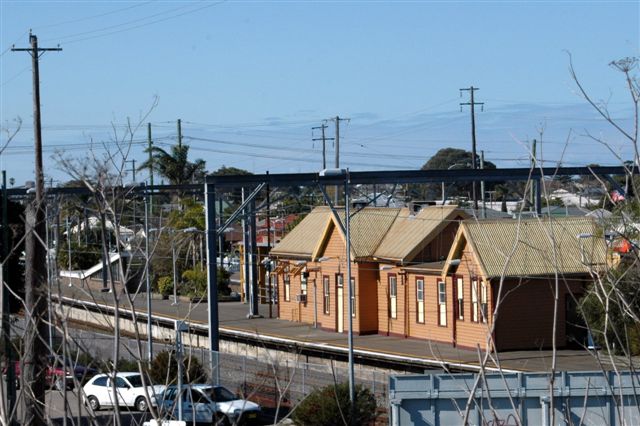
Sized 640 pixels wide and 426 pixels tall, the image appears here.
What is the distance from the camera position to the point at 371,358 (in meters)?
34.4

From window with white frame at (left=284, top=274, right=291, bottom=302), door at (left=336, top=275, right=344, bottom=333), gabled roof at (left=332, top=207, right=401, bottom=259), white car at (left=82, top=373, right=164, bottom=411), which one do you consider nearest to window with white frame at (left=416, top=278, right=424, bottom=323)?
gabled roof at (left=332, top=207, right=401, bottom=259)

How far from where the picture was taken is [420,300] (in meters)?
38.9

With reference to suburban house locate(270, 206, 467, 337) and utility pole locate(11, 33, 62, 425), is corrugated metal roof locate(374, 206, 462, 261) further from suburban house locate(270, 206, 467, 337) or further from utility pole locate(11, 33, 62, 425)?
utility pole locate(11, 33, 62, 425)

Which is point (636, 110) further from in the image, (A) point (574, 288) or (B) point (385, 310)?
(B) point (385, 310)

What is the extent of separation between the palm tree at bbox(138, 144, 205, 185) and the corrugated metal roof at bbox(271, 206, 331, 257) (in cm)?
1838

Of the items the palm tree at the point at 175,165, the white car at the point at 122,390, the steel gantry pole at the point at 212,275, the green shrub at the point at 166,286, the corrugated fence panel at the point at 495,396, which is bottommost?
the white car at the point at 122,390

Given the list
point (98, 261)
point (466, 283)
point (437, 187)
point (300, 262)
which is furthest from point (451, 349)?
point (437, 187)

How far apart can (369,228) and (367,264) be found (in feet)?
6.23

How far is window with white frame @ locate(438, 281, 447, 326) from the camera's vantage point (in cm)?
3725

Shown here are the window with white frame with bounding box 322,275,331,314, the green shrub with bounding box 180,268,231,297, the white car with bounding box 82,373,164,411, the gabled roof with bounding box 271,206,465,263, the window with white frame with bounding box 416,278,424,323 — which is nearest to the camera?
the white car with bounding box 82,373,164,411

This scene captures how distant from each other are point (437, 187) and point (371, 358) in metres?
63.3

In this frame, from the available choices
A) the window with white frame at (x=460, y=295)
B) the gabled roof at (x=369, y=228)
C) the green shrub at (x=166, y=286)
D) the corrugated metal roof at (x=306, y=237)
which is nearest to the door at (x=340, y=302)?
the gabled roof at (x=369, y=228)

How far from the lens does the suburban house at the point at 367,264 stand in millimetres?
39594

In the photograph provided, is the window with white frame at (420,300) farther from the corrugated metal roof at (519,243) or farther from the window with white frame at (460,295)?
the corrugated metal roof at (519,243)
